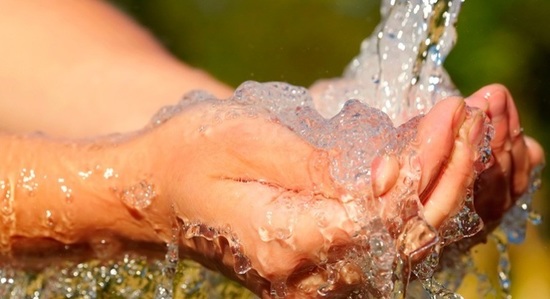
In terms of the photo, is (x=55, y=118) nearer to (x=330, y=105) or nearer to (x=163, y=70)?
(x=163, y=70)

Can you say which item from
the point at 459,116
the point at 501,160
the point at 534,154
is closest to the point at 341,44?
the point at 534,154

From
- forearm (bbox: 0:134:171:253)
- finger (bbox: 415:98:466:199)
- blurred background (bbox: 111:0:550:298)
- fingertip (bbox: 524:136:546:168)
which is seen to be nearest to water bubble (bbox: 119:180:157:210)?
forearm (bbox: 0:134:171:253)

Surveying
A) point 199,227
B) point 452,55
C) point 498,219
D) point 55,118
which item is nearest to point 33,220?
point 199,227

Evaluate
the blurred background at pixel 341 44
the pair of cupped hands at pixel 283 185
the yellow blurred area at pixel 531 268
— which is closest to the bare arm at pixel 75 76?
the pair of cupped hands at pixel 283 185

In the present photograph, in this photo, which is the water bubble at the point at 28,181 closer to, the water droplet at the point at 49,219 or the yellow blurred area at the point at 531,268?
the water droplet at the point at 49,219

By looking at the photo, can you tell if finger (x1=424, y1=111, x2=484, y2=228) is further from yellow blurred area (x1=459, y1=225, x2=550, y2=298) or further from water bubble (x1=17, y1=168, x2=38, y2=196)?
yellow blurred area (x1=459, y1=225, x2=550, y2=298)

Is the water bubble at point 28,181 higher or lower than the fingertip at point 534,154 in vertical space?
higher

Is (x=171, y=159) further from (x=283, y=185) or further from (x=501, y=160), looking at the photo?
(x=501, y=160)
